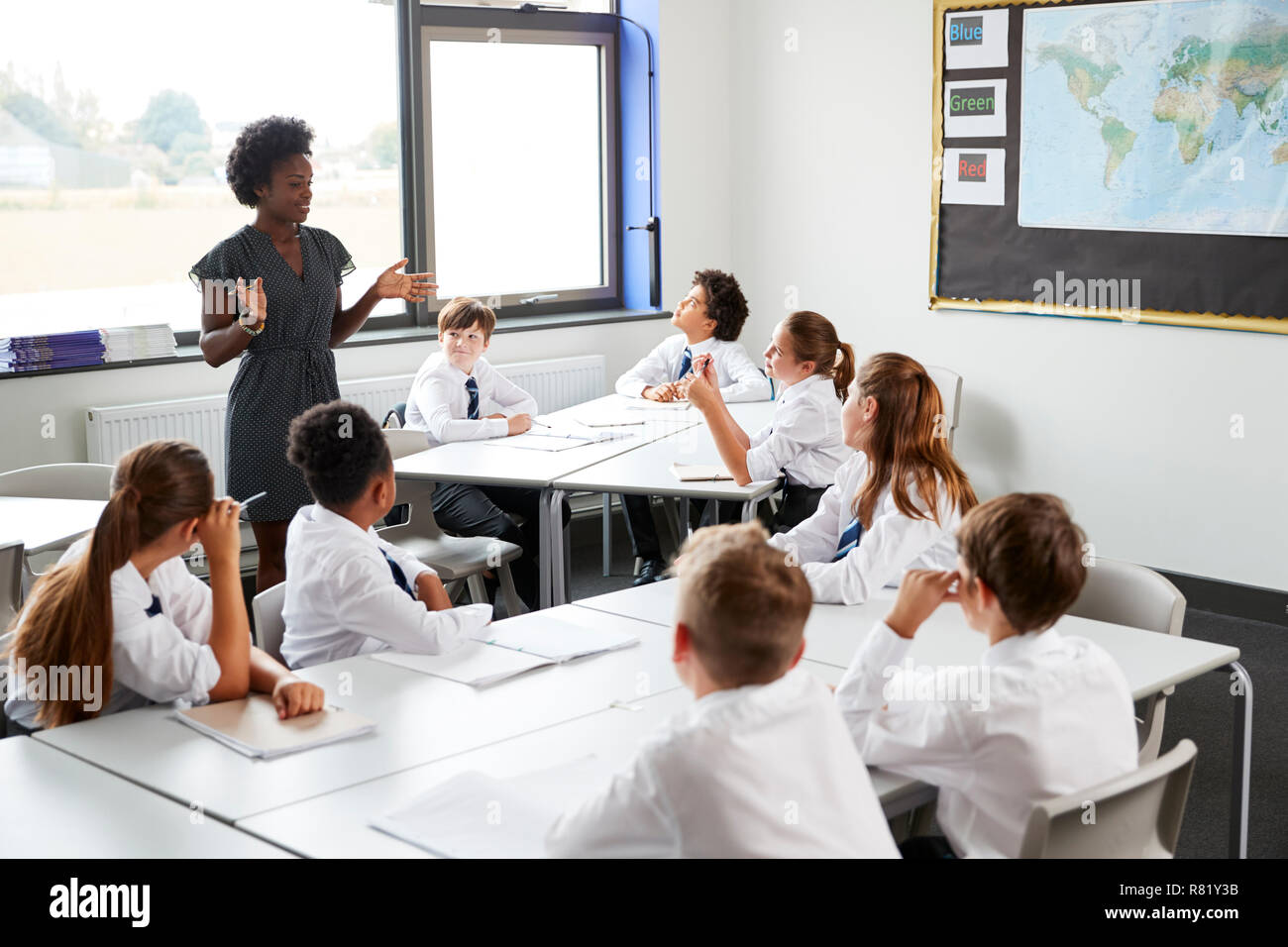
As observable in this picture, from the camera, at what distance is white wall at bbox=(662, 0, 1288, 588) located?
4.99 m

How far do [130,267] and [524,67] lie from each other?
2.09 metres

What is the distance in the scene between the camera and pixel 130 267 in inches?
207

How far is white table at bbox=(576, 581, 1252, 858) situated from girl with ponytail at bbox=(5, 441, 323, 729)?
83cm

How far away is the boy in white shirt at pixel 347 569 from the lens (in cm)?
260

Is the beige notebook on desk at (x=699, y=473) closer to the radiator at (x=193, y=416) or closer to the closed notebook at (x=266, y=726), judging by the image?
the radiator at (x=193, y=416)

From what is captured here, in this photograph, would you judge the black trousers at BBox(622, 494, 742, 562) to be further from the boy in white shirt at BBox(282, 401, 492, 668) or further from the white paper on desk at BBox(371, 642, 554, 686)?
the white paper on desk at BBox(371, 642, 554, 686)

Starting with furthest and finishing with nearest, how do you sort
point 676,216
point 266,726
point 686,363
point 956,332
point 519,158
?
1. point 676,216
2. point 519,158
3. point 956,332
4. point 686,363
5. point 266,726

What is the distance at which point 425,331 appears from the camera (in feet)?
19.3

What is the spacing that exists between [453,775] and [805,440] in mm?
2367

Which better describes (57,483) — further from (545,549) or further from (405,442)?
(545,549)

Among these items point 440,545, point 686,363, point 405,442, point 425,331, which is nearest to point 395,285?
point 405,442

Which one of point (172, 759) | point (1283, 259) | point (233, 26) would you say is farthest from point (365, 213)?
point (172, 759)

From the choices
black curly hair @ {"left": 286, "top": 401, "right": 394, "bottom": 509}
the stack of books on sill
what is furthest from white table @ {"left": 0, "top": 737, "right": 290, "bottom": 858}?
the stack of books on sill
